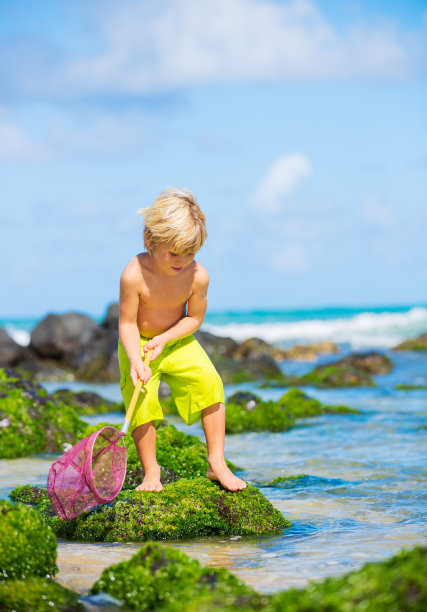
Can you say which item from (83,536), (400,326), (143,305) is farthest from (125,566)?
(400,326)

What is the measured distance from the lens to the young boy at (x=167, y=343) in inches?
209

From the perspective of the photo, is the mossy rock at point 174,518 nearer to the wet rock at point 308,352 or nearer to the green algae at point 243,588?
the green algae at point 243,588

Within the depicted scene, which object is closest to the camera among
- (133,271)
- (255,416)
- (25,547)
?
(25,547)

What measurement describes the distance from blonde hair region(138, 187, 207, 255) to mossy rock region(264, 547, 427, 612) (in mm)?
2688

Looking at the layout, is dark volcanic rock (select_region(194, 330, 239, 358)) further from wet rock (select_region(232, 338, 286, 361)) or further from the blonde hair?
the blonde hair

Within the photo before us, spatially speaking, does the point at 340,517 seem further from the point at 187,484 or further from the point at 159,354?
the point at 159,354

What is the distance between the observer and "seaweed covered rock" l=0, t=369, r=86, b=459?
26.9 ft

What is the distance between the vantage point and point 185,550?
4645 millimetres

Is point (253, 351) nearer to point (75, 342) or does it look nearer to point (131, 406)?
point (75, 342)

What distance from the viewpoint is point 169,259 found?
5.21 m

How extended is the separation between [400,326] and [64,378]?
111 feet

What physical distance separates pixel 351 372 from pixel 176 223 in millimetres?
13627

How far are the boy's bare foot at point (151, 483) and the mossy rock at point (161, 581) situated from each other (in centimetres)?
172

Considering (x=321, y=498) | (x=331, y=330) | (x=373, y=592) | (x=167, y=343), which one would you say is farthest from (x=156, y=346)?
(x=331, y=330)
